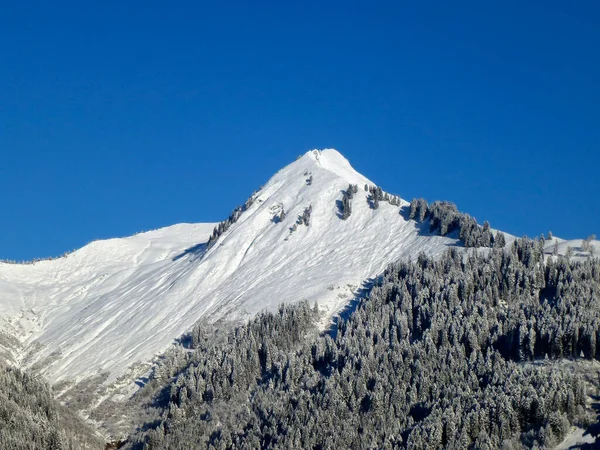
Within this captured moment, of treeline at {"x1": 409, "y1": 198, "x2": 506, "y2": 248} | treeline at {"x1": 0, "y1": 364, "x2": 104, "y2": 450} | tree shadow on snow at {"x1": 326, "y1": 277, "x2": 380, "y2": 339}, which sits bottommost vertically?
treeline at {"x1": 0, "y1": 364, "x2": 104, "y2": 450}

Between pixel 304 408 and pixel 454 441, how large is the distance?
3089cm

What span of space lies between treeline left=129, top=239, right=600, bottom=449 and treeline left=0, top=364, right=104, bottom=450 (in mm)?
11769

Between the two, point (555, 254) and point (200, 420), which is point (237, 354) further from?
point (555, 254)

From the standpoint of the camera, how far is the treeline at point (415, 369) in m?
111

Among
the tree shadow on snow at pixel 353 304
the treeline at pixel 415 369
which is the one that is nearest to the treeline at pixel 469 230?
the treeline at pixel 415 369

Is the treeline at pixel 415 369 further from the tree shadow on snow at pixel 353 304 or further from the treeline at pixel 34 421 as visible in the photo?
the treeline at pixel 34 421

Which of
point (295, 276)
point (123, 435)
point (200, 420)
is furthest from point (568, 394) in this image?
point (295, 276)

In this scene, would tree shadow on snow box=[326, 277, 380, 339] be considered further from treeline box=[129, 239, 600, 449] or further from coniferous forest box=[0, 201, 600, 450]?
treeline box=[129, 239, 600, 449]

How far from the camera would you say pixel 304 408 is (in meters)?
130

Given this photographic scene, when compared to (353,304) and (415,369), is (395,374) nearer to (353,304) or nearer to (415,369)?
(415,369)

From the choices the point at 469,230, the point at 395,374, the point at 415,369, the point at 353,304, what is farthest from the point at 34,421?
the point at 469,230

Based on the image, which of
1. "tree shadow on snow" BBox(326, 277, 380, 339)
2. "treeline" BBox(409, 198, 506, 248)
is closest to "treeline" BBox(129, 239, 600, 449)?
"tree shadow on snow" BBox(326, 277, 380, 339)

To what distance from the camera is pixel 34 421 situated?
138750 millimetres

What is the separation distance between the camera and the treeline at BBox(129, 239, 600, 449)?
110875mm
